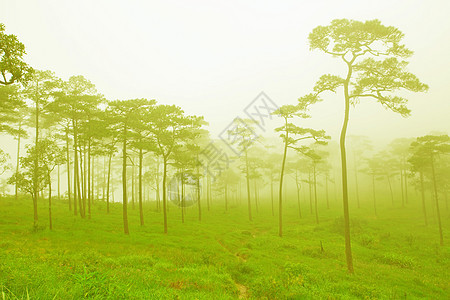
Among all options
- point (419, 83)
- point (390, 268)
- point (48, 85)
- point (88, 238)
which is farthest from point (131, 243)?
point (419, 83)

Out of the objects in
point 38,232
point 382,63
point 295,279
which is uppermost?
point 382,63

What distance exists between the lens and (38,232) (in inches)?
683

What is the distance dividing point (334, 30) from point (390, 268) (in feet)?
59.7

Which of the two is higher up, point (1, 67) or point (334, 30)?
point (334, 30)

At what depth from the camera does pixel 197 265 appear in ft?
45.0

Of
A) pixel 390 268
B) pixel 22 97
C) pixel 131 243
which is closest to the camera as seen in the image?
pixel 390 268

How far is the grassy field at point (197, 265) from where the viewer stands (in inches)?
264

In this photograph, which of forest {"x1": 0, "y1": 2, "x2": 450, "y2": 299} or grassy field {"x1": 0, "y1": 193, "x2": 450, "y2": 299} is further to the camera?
forest {"x1": 0, "y1": 2, "x2": 450, "y2": 299}

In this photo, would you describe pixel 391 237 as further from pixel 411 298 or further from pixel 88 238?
pixel 88 238

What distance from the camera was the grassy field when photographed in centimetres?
671

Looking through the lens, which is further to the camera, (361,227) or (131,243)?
(361,227)

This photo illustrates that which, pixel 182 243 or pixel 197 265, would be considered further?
pixel 182 243

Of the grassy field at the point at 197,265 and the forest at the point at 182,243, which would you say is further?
the forest at the point at 182,243

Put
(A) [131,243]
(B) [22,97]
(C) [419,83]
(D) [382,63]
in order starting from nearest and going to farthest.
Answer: (C) [419,83]
(D) [382,63]
(A) [131,243]
(B) [22,97]
